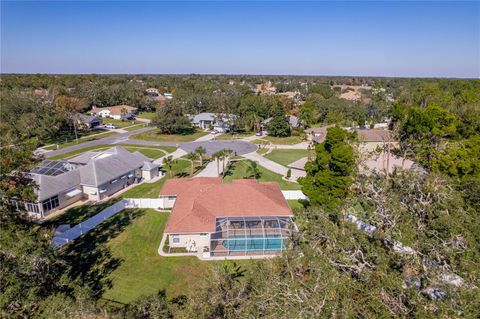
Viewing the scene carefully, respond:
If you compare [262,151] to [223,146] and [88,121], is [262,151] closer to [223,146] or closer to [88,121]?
[223,146]

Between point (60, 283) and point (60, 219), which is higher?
point (60, 283)

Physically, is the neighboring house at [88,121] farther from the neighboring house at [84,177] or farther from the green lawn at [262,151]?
the green lawn at [262,151]

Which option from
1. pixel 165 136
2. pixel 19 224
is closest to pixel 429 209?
pixel 19 224

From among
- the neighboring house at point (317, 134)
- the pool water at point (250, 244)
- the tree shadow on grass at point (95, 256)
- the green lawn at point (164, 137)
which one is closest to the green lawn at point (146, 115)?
the green lawn at point (164, 137)

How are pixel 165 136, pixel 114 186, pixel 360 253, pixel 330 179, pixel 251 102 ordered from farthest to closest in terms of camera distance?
1. pixel 251 102
2. pixel 165 136
3. pixel 114 186
4. pixel 330 179
5. pixel 360 253

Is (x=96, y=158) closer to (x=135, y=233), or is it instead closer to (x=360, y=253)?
(x=135, y=233)

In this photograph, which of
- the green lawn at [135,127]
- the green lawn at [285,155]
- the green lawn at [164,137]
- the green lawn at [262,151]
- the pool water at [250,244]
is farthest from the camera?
the green lawn at [135,127]

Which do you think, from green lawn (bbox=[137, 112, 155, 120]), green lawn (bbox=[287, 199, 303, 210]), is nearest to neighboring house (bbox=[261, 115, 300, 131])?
green lawn (bbox=[137, 112, 155, 120])

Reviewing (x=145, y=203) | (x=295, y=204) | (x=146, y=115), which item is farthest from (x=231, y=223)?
(x=146, y=115)
